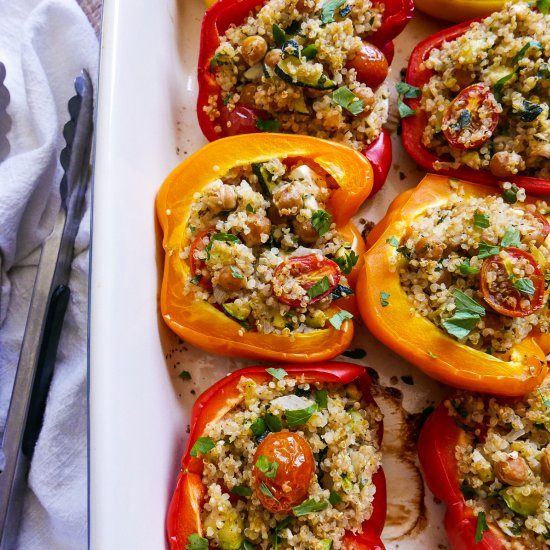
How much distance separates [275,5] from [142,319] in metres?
1.04

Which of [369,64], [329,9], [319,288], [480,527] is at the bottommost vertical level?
[480,527]

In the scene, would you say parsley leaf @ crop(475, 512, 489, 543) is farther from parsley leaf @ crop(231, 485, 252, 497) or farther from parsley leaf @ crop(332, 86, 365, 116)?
parsley leaf @ crop(332, 86, 365, 116)

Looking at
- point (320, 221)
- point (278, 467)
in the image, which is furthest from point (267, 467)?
point (320, 221)

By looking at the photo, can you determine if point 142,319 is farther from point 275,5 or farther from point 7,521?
point 275,5

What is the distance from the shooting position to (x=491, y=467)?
73.7 inches

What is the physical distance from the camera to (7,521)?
2.17 metres

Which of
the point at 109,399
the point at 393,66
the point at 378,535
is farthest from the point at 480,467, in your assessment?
the point at 393,66

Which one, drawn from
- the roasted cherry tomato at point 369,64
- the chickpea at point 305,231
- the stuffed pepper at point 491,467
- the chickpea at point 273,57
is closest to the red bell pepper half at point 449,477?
the stuffed pepper at point 491,467

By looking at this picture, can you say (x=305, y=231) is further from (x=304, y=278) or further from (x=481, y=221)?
(x=481, y=221)

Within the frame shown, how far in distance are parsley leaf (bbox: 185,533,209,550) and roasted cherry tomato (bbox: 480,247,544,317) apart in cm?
100

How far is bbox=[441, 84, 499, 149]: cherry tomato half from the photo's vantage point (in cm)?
201

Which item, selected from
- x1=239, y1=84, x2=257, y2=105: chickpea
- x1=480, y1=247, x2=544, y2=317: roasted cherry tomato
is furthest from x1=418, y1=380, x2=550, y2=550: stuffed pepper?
x1=239, y1=84, x2=257, y2=105: chickpea

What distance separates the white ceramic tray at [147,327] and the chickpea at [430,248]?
1.20ft

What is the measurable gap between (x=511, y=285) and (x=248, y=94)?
0.97 m
